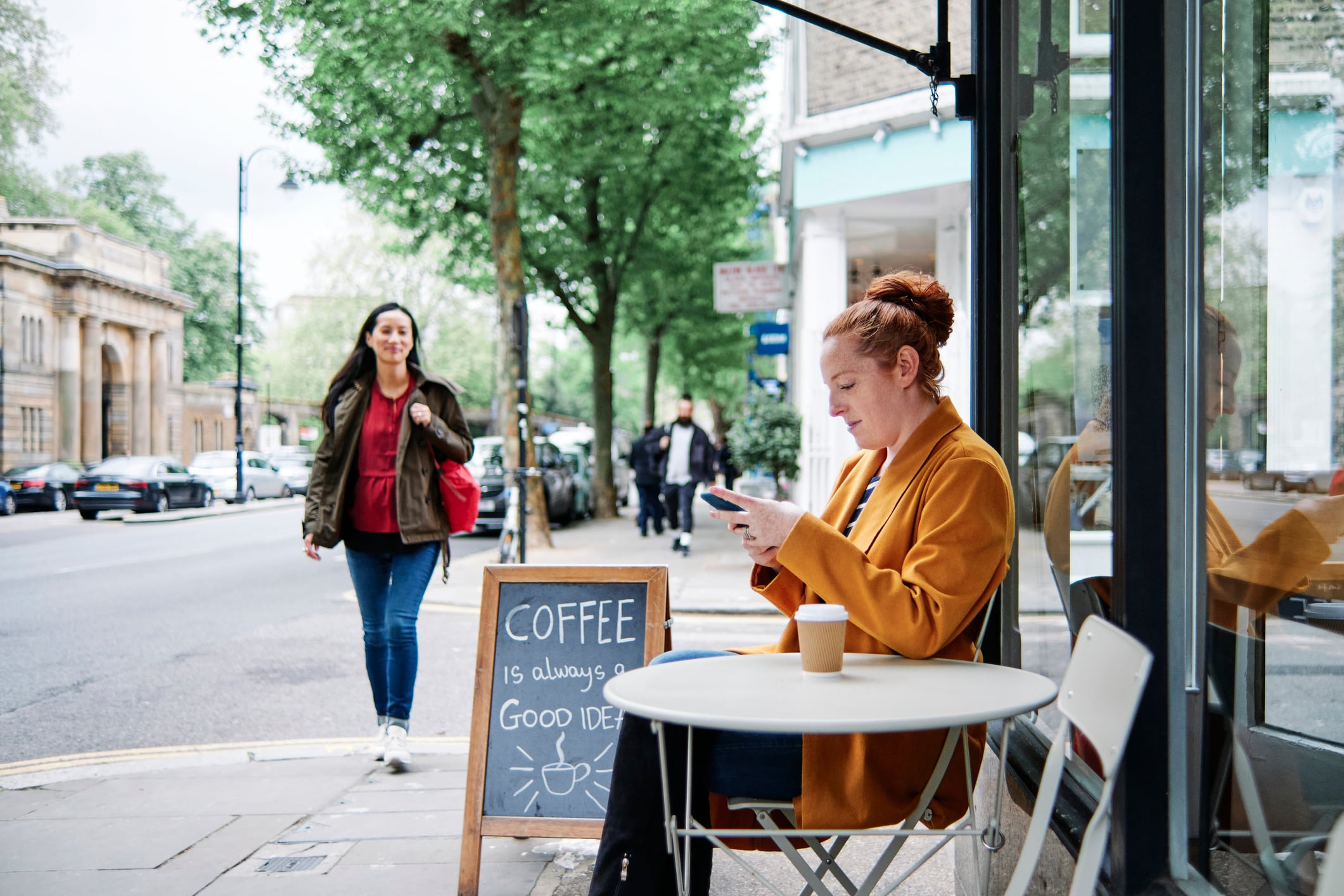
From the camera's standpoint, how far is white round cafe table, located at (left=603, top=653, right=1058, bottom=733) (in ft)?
5.97

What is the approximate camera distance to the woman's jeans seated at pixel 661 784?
2287mm

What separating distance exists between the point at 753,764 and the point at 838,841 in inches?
11.4

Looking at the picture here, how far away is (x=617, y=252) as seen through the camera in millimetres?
22547

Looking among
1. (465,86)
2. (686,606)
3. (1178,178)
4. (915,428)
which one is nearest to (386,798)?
(915,428)

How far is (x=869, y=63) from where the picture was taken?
14.6 metres

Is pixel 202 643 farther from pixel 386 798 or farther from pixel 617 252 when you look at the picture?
pixel 617 252

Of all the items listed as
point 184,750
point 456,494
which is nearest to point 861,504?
point 456,494

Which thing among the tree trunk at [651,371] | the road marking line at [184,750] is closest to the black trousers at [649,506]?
the tree trunk at [651,371]

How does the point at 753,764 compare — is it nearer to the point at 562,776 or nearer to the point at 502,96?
the point at 562,776

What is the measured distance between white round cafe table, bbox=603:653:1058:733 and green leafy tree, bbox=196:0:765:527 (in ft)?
39.7

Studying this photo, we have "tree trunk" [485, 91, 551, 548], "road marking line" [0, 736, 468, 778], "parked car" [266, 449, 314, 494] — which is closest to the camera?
"road marking line" [0, 736, 468, 778]

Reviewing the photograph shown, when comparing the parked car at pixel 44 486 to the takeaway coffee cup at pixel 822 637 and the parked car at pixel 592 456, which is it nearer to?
the parked car at pixel 592 456

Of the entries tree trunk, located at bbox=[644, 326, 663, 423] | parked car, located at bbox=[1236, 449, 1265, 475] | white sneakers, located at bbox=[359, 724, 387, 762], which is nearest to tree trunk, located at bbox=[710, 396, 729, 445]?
tree trunk, located at bbox=[644, 326, 663, 423]

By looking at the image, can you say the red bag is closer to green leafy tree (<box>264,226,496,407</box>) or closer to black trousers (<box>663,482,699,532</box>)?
black trousers (<box>663,482,699,532</box>)
